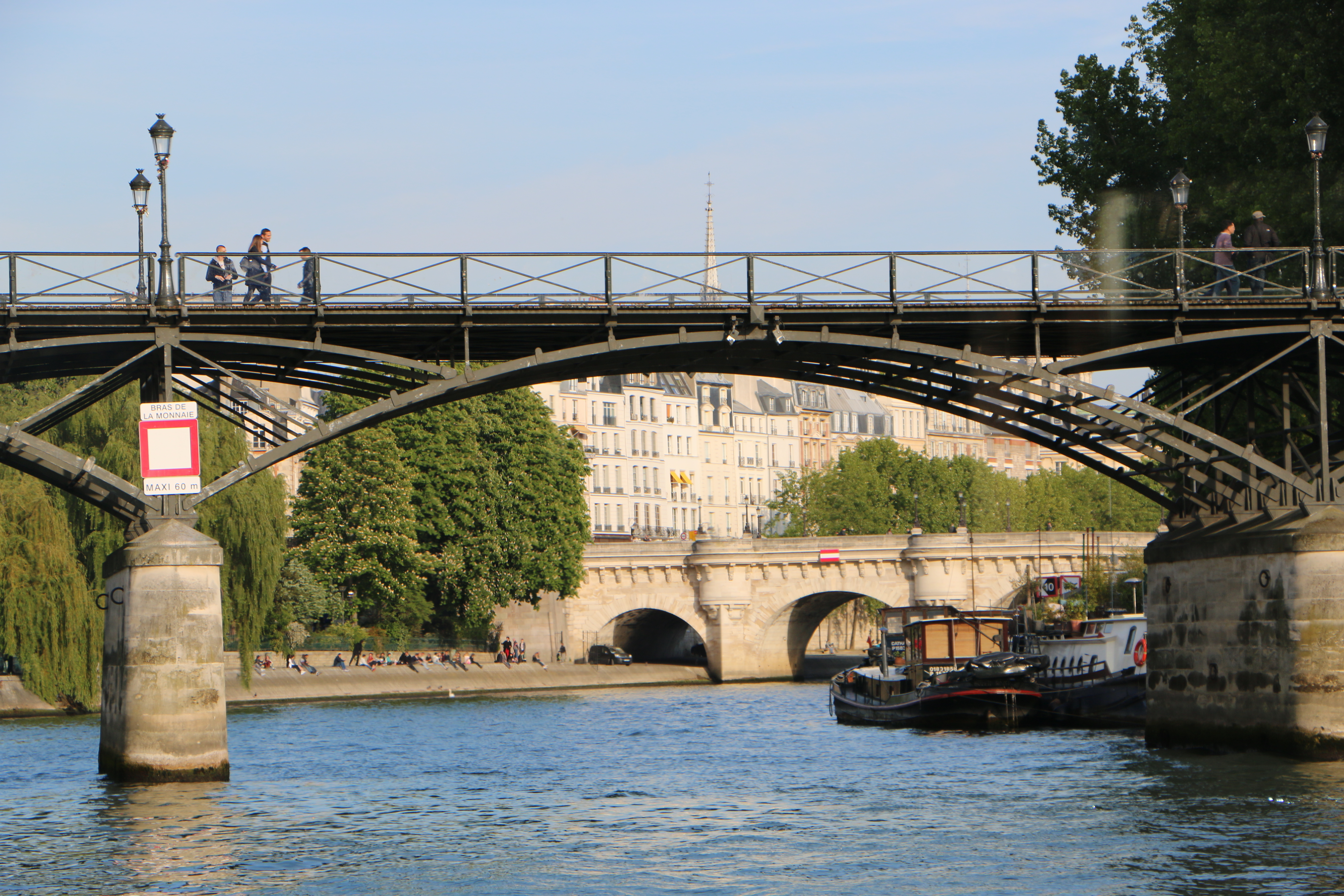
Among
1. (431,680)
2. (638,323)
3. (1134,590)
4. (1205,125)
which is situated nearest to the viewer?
(638,323)

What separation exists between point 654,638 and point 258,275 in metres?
79.8

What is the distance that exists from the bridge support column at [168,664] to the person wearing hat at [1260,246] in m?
18.1

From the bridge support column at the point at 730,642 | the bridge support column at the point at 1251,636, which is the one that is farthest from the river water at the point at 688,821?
the bridge support column at the point at 730,642

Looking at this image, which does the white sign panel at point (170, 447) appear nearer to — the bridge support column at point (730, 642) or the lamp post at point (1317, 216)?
the lamp post at point (1317, 216)

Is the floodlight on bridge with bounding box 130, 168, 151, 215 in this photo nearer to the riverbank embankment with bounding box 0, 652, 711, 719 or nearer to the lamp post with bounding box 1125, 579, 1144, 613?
the riverbank embankment with bounding box 0, 652, 711, 719

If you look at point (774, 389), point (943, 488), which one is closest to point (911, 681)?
point (943, 488)

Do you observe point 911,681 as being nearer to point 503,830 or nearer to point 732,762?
point 732,762

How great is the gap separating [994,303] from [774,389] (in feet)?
424

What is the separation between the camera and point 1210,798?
32375mm

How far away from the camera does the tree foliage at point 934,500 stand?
131 metres

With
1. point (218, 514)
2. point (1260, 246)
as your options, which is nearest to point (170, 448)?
point (1260, 246)

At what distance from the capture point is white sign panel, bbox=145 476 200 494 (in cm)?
3381

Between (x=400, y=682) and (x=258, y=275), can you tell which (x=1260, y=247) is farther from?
(x=400, y=682)

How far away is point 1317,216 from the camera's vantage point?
3525cm
